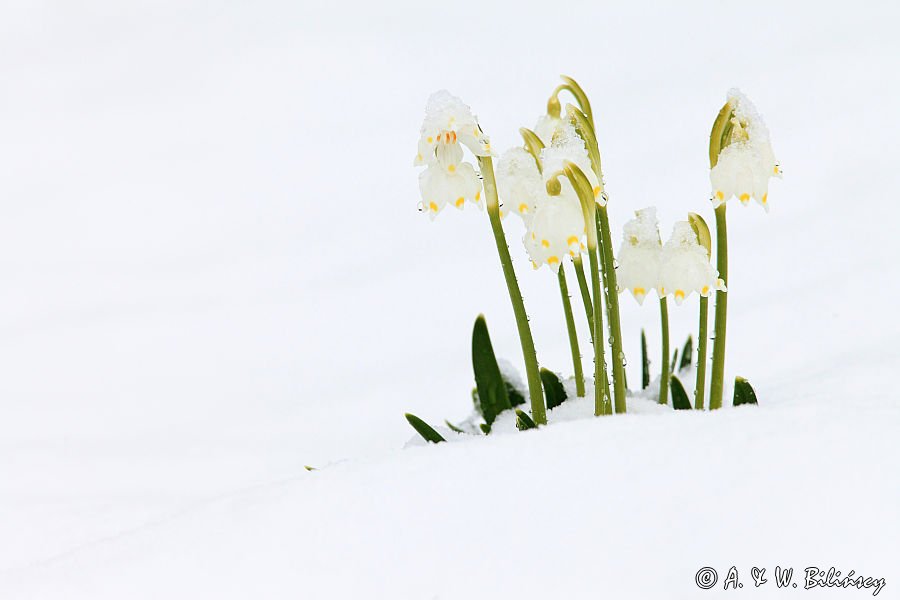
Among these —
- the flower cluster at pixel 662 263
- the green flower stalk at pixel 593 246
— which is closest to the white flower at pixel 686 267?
the flower cluster at pixel 662 263

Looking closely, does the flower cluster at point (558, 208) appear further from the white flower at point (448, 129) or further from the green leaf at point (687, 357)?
the green leaf at point (687, 357)

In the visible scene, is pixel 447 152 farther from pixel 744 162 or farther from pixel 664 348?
pixel 664 348

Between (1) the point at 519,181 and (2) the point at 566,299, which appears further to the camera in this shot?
(2) the point at 566,299

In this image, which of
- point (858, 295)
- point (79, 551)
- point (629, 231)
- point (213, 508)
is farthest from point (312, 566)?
point (858, 295)

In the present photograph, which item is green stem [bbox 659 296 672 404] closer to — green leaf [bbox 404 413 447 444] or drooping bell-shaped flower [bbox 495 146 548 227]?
drooping bell-shaped flower [bbox 495 146 548 227]

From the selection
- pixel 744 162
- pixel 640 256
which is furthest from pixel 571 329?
pixel 744 162
